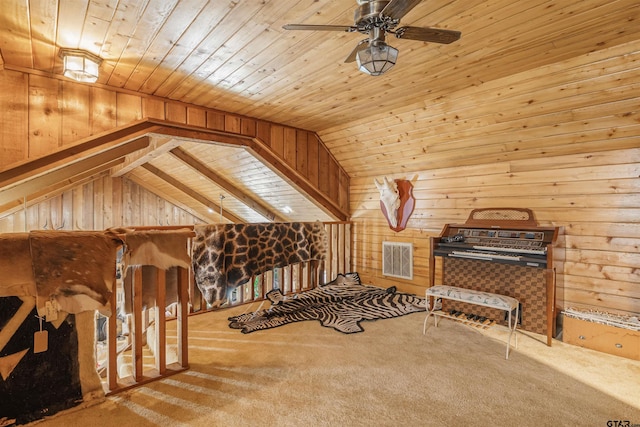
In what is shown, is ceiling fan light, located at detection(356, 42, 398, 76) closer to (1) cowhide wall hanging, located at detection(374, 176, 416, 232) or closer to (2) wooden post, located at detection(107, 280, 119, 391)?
(2) wooden post, located at detection(107, 280, 119, 391)

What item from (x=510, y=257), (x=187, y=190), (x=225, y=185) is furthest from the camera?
(x=187, y=190)

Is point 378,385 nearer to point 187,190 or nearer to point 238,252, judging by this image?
point 238,252

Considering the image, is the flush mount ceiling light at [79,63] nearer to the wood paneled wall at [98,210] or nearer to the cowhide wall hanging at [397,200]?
the cowhide wall hanging at [397,200]

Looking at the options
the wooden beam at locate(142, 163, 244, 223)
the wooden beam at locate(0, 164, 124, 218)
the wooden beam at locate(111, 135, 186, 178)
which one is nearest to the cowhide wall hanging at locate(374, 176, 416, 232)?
the wooden beam at locate(111, 135, 186, 178)

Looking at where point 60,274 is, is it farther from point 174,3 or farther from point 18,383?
point 174,3

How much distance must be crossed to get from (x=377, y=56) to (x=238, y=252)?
2.45m

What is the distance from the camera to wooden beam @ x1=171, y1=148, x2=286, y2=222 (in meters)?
5.84

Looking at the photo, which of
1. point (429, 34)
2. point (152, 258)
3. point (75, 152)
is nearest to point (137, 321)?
point (152, 258)

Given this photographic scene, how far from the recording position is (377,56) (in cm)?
189

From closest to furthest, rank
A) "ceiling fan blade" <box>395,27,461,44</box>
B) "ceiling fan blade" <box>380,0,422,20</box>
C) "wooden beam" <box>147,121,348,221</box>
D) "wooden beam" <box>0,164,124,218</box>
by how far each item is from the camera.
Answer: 1. "ceiling fan blade" <box>380,0,422,20</box>
2. "ceiling fan blade" <box>395,27,461,44</box>
3. "wooden beam" <box>147,121,348,221</box>
4. "wooden beam" <box>0,164,124,218</box>

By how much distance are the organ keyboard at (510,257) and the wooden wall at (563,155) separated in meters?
0.25

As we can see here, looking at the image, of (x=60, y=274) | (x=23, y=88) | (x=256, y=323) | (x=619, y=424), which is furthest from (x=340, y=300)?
(x=23, y=88)

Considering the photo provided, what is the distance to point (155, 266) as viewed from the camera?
91.0 inches

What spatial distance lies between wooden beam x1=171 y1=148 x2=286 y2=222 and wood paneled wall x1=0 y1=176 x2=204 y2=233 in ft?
7.42
